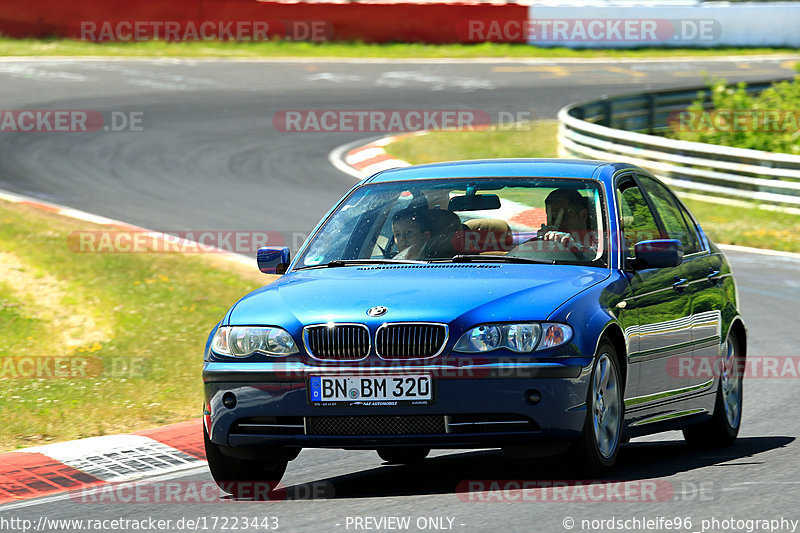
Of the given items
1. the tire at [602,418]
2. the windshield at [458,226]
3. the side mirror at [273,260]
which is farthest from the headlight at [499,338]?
the side mirror at [273,260]

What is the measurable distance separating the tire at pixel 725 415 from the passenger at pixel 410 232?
1840 millimetres

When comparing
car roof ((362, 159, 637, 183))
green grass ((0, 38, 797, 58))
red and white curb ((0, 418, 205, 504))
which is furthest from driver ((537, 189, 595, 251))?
green grass ((0, 38, 797, 58))

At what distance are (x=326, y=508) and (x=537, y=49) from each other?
3294cm

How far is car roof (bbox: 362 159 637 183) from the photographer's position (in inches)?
294

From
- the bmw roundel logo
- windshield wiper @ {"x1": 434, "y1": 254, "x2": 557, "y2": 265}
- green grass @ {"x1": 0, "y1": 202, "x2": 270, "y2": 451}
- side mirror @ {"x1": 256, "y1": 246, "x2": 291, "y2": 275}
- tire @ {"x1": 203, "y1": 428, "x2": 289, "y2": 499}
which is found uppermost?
the bmw roundel logo

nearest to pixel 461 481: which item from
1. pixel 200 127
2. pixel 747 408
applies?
pixel 747 408

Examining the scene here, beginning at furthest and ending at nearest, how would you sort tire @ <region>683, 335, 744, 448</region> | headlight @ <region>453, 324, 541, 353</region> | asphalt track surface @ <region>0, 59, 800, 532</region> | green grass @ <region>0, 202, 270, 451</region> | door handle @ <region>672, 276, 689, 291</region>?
1. green grass @ <region>0, 202, 270, 451</region>
2. tire @ <region>683, 335, 744, 448</region>
3. door handle @ <region>672, 276, 689, 291</region>
4. headlight @ <region>453, 324, 541, 353</region>
5. asphalt track surface @ <region>0, 59, 800, 532</region>

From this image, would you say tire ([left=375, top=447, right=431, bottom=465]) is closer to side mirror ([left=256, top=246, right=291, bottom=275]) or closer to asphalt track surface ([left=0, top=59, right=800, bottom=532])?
asphalt track surface ([left=0, top=59, right=800, bottom=532])

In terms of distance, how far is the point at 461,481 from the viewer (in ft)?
22.0

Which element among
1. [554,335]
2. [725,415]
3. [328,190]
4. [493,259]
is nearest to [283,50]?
[328,190]

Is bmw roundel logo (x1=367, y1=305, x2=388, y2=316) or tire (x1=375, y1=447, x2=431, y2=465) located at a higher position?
bmw roundel logo (x1=367, y1=305, x2=388, y2=316)

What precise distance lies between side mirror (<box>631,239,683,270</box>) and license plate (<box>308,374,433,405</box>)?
1549 mm

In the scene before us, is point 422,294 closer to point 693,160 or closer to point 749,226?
point 749,226

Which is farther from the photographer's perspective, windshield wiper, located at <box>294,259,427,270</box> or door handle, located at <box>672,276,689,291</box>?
door handle, located at <box>672,276,689,291</box>
